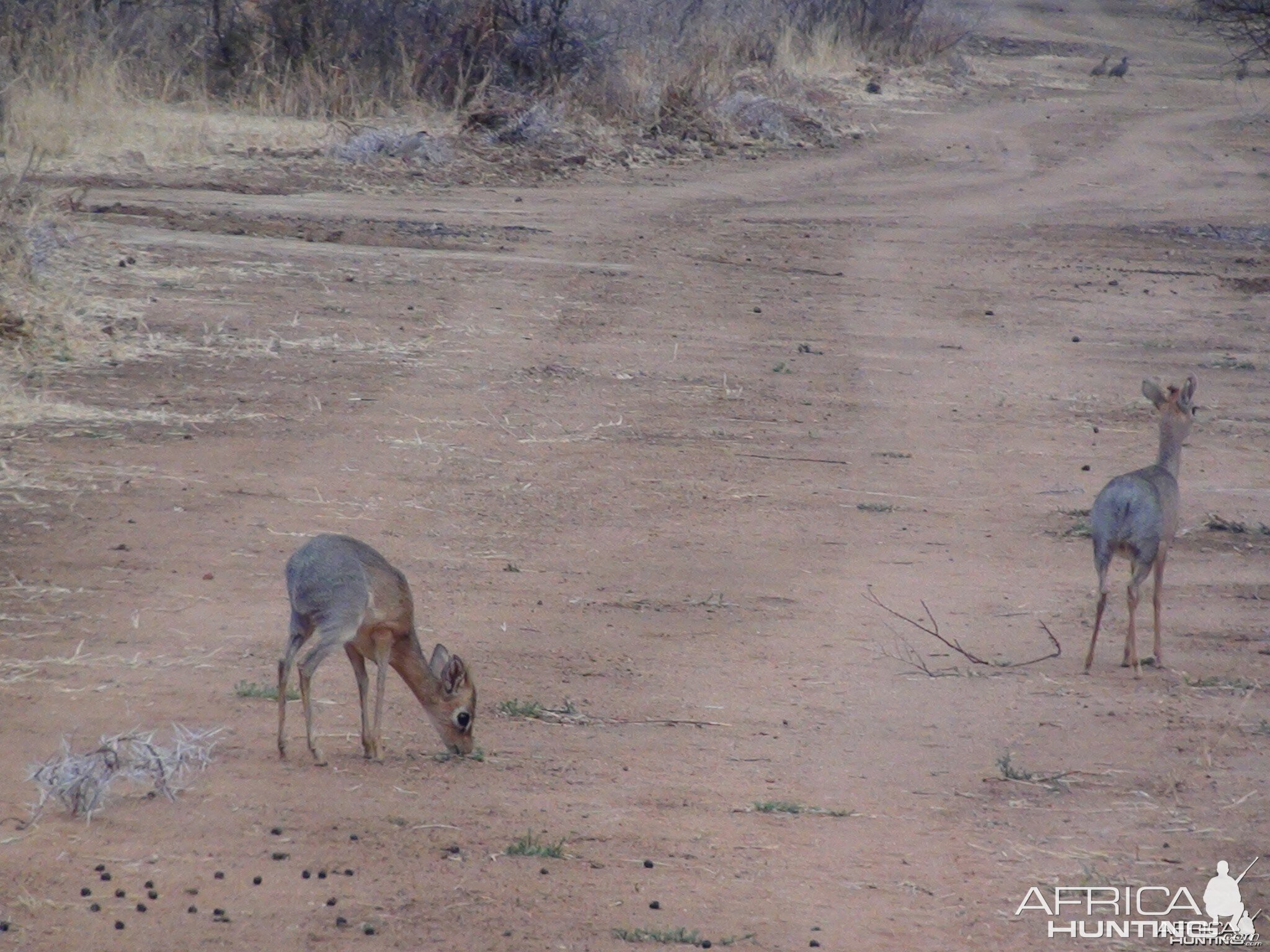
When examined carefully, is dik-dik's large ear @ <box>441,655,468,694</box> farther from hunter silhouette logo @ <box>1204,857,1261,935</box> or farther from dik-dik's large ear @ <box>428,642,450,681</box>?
hunter silhouette logo @ <box>1204,857,1261,935</box>

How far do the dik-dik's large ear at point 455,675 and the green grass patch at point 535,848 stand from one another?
843 mm

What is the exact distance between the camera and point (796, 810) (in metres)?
5.16

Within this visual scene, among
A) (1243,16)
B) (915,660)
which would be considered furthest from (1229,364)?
(915,660)

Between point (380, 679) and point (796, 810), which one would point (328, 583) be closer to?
point (380, 679)

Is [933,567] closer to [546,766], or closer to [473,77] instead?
[546,766]

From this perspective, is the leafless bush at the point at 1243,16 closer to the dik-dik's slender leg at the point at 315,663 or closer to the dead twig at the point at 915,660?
the dead twig at the point at 915,660

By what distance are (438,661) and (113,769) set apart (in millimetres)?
1262

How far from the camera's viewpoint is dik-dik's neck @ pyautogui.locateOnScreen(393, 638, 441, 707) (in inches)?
222

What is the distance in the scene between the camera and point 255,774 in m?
5.25

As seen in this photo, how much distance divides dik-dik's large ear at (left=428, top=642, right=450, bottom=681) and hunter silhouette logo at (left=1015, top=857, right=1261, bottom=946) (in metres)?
2.22

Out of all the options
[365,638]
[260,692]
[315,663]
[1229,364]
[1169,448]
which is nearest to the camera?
[315,663]

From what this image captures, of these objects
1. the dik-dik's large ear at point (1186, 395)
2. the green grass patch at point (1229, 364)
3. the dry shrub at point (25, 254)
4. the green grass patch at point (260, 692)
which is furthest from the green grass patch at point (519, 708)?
the green grass patch at point (1229, 364)

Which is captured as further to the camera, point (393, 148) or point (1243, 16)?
point (393, 148)

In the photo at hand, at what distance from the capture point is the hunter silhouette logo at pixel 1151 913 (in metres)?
4.34
